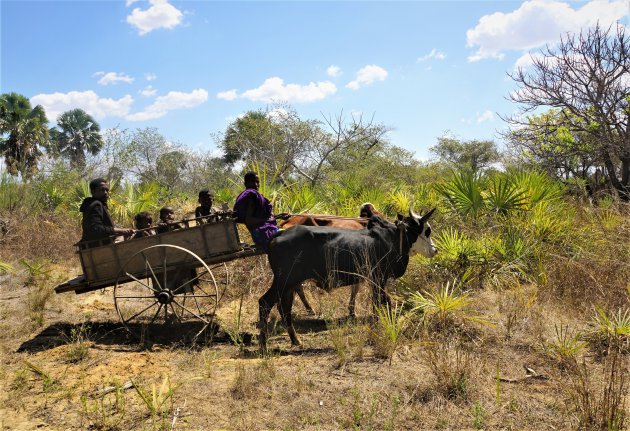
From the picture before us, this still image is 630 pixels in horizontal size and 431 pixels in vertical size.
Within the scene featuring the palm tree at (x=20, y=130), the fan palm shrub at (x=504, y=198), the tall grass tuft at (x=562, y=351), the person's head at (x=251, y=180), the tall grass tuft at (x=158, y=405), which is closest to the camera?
the tall grass tuft at (x=158, y=405)

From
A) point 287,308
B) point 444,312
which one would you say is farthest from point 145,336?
point 444,312

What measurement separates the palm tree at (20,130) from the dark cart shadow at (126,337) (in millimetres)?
22413

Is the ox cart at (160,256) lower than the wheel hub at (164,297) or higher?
higher

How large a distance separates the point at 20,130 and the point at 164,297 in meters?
25.2

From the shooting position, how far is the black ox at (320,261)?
5.25 meters

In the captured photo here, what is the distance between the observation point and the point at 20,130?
2528 centimetres

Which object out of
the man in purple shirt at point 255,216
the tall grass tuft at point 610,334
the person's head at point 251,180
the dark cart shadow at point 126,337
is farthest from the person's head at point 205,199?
the tall grass tuft at point 610,334

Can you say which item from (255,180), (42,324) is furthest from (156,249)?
(42,324)

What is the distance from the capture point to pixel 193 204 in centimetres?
1367

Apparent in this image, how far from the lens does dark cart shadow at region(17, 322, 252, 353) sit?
5.30 metres

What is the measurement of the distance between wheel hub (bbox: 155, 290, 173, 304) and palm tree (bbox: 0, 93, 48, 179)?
23459 mm

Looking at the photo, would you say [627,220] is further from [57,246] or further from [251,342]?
[57,246]

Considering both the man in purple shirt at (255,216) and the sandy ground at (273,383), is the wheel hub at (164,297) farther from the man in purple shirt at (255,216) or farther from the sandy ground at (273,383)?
the man in purple shirt at (255,216)

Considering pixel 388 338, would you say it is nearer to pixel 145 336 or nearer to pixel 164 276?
pixel 164 276
